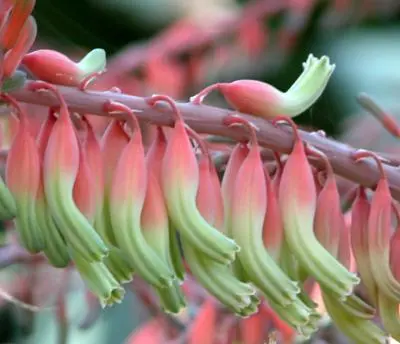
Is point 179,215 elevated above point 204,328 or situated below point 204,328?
above

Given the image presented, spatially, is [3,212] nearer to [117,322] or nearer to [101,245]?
[101,245]

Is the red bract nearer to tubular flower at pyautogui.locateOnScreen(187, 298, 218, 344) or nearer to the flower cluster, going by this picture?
the flower cluster

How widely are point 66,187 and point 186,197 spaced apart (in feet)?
0.14

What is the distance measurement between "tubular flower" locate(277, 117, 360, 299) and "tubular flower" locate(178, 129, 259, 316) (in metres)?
0.02

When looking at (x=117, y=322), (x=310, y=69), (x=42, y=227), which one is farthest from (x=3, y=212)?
(x=117, y=322)

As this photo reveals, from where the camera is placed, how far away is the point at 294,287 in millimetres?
315

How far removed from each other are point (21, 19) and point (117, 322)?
752 mm

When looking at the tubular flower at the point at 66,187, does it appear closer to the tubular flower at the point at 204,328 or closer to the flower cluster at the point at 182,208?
the flower cluster at the point at 182,208

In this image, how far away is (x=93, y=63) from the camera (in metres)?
0.33

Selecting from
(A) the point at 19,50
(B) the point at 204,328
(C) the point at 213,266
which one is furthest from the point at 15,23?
(B) the point at 204,328

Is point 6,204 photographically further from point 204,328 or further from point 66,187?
point 204,328

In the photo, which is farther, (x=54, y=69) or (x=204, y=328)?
A: (x=204, y=328)

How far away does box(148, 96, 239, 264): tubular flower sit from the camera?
0.31m

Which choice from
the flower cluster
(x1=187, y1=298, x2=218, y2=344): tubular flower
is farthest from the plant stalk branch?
(x1=187, y1=298, x2=218, y2=344): tubular flower
